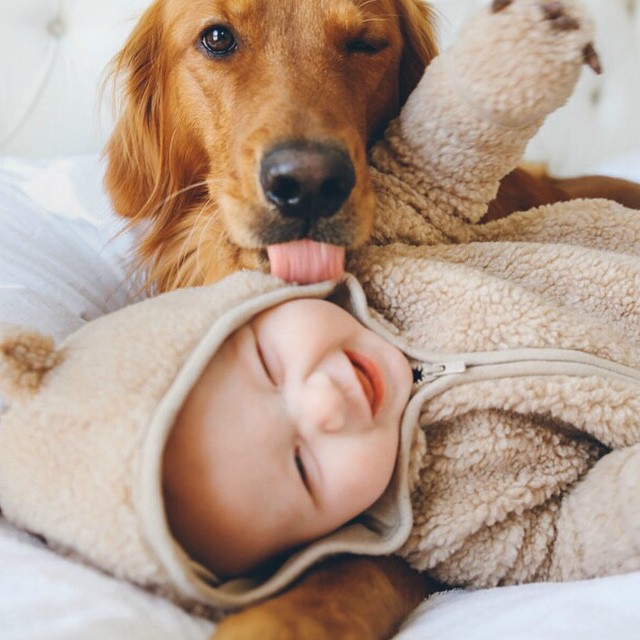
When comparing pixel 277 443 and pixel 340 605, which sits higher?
pixel 277 443

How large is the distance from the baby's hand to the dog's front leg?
2.05 feet

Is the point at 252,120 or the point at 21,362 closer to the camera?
the point at 21,362

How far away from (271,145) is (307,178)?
98 millimetres

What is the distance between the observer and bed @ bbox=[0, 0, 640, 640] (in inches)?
24.2

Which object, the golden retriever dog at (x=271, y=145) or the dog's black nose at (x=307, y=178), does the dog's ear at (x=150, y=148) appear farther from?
the dog's black nose at (x=307, y=178)

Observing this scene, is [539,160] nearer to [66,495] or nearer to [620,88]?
[620,88]

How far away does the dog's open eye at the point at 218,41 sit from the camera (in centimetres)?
123

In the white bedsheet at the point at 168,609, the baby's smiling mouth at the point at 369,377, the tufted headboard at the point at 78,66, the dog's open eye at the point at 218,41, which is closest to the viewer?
the white bedsheet at the point at 168,609

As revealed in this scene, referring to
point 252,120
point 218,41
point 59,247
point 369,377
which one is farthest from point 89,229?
point 369,377

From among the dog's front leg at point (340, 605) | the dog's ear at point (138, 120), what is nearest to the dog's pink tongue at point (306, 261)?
the dog's front leg at point (340, 605)

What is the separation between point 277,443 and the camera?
72 centimetres

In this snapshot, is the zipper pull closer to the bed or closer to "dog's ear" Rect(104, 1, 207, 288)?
the bed

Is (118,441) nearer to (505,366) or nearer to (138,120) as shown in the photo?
(505,366)

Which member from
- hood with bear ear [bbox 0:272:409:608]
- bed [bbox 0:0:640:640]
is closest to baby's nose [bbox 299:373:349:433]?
hood with bear ear [bbox 0:272:409:608]
